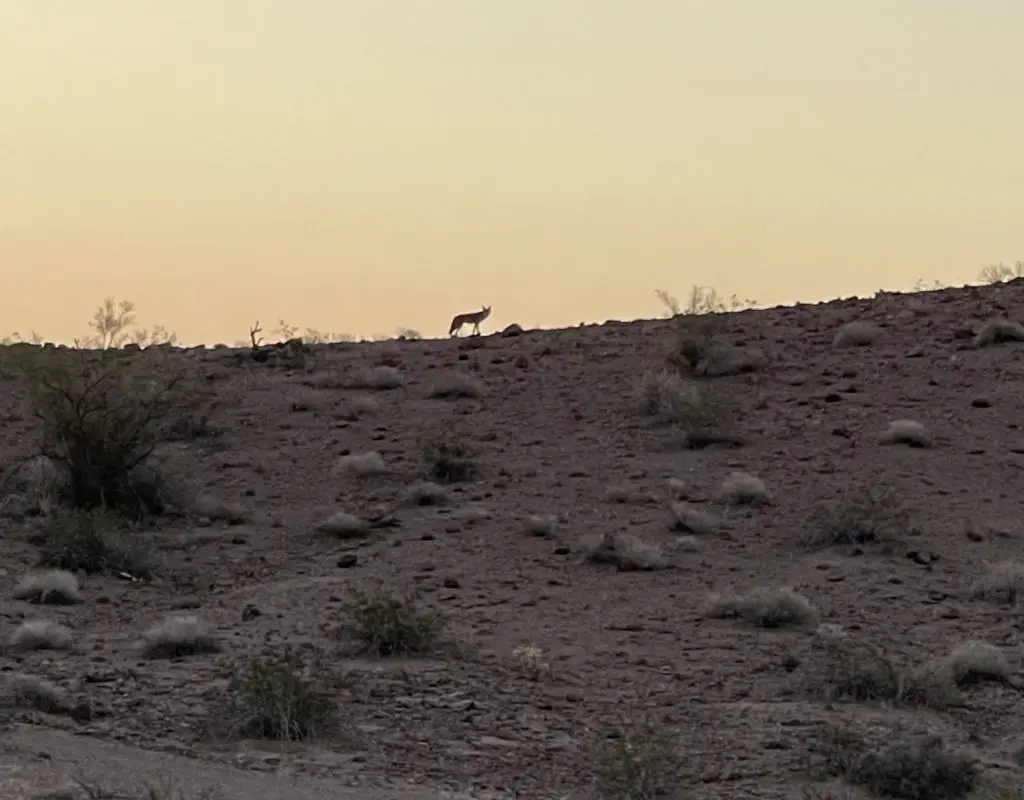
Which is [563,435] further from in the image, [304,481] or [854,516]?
[854,516]

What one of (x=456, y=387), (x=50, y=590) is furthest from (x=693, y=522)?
(x=456, y=387)

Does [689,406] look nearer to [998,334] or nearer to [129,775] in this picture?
Result: [998,334]

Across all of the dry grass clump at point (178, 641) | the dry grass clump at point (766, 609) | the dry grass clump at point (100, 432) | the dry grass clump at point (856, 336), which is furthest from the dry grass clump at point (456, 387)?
the dry grass clump at point (178, 641)

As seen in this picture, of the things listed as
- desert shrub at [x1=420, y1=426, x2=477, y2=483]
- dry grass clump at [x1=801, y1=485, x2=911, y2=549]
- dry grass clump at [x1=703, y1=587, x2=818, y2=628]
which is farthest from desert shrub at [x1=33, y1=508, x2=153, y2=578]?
dry grass clump at [x1=801, y1=485, x2=911, y2=549]

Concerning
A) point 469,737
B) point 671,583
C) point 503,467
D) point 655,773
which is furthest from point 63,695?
point 503,467

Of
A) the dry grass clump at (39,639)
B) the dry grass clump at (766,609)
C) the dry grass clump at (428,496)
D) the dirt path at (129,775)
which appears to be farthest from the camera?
the dry grass clump at (428,496)

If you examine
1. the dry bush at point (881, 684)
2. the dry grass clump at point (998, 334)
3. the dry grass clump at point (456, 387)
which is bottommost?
the dry bush at point (881, 684)

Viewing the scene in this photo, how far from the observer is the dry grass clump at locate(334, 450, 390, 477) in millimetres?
23750

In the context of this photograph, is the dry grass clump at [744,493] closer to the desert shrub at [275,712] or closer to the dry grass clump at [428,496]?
the dry grass clump at [428,496]

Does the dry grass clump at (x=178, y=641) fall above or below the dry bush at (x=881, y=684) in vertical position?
above

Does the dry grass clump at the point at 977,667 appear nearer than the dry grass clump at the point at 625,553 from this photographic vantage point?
Yes

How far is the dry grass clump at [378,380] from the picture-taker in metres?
29.1

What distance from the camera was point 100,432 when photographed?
22562 mm

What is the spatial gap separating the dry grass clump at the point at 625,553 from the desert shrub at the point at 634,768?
22.1 feet
